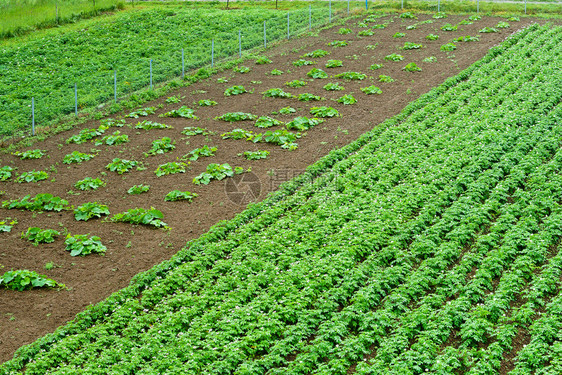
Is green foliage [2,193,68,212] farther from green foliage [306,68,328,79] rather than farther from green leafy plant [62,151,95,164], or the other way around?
green foliage [306,68,328,79]

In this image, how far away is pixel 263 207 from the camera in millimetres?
18000

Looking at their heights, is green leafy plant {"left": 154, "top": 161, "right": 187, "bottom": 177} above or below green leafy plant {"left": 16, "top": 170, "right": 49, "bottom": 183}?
above

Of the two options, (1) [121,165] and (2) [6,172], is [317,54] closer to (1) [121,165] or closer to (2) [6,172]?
(1) [121,165]

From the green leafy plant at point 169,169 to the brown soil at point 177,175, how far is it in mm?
269

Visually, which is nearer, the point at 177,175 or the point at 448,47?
the point at 177,175

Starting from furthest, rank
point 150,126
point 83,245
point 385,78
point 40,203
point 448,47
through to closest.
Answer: point 448,47 < point 385,78 < point 150,126 < point 40,203 < point 83,245

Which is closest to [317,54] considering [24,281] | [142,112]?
[142,112]

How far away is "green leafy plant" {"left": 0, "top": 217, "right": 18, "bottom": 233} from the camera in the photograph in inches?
687

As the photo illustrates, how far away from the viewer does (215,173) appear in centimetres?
2041

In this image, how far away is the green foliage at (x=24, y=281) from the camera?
1470 centimetres

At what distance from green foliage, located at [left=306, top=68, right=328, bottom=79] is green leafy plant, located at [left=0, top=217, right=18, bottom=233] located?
16.9 meters

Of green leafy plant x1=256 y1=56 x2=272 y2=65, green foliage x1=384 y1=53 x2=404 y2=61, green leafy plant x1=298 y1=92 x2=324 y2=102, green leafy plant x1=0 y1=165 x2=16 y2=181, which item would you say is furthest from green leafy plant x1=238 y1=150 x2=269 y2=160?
green foliage x1=384 y1=53 x2=404 y2=61

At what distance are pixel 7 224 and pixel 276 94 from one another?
45.4ft

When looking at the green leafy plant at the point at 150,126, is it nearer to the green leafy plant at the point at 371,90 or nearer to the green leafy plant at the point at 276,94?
the green leafy plant at the point at 276,94
